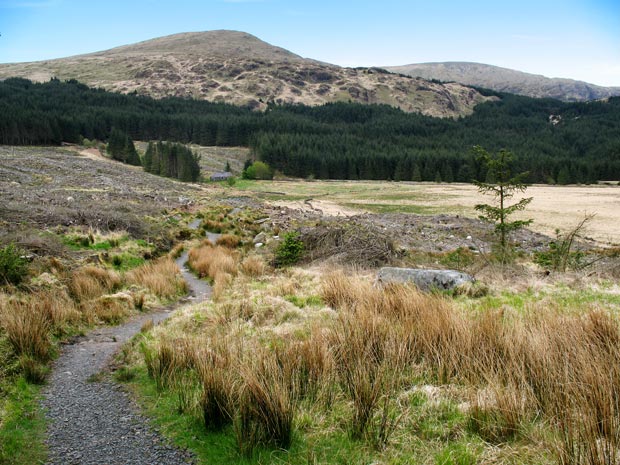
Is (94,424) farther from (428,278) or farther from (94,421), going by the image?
(428,278)

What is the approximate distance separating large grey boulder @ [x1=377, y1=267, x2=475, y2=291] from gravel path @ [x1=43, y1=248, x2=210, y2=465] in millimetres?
6672

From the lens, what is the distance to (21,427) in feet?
16.9

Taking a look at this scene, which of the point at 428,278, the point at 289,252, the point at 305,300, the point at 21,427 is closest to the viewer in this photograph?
the point at 21,427

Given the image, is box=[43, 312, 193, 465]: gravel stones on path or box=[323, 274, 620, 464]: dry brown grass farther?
box=[43, 312, 193, 465]: gravel stones on path

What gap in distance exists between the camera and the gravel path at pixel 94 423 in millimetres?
4543

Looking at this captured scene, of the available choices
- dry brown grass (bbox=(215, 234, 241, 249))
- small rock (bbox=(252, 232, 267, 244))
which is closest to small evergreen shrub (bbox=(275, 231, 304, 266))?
dry brown grass (bbox=(215, 234, 241, 249))

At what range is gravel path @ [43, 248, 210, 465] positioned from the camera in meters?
4.54

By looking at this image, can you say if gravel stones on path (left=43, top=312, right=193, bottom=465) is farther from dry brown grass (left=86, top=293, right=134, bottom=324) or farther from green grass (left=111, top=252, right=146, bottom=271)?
green grass (left=111, top=252, right=146, bottom=271)

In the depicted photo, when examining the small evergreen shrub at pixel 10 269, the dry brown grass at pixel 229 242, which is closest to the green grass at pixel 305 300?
the small evergreen shrub at pixel 10 269

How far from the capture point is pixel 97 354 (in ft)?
26.2

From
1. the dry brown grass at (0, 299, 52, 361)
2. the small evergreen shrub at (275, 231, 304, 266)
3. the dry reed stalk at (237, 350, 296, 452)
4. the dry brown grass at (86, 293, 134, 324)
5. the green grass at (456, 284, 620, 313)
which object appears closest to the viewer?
the dry reed stalk at (237, 350, 296, 452)

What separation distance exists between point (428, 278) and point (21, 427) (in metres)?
8.98

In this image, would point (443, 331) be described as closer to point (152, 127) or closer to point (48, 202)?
point (48, 202)

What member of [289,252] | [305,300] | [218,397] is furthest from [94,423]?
[289,252]
